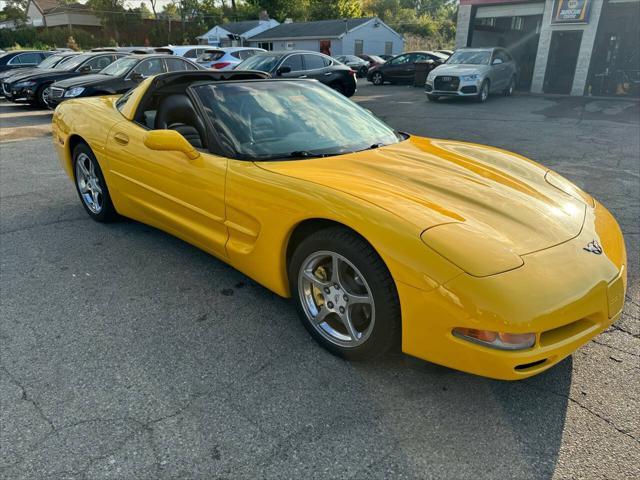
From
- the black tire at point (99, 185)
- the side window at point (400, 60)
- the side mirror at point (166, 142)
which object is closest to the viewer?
the side mirror at point (166, 142)

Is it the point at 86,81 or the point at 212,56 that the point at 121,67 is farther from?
the point at 212,56

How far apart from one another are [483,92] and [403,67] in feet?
23.7

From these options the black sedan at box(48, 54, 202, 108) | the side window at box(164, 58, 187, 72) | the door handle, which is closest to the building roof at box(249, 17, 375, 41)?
the side window at box(164, 58, 187, 72)

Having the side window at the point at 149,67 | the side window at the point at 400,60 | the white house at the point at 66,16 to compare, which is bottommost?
the side window at the point at 400,60

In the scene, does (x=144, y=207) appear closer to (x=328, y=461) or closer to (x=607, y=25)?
(x=328, y=461)

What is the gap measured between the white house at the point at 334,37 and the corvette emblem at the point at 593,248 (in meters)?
39.3

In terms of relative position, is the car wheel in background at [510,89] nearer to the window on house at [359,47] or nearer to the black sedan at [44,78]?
the black sedan at [44,78]

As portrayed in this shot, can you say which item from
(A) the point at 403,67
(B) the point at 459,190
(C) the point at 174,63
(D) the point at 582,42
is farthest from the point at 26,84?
(D) the point at 582,42

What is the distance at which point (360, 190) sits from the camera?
237 centimetres

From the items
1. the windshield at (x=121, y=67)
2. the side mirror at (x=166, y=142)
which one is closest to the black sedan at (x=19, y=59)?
the windshield at (x=121, y=67)

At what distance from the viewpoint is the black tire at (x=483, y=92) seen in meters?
14.3

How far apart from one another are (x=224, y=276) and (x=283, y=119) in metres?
1.20

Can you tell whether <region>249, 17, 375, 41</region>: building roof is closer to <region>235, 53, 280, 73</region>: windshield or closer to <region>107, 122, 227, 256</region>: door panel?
<region>235, 53, 280, 73</region>: windshield

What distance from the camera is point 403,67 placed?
20828 mm
